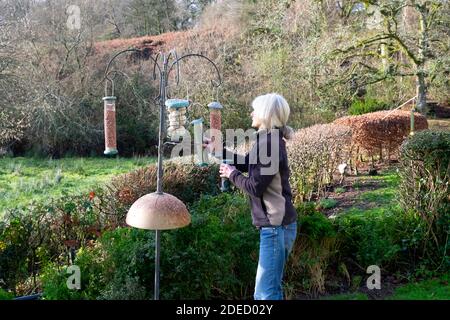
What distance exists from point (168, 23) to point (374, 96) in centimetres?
1143

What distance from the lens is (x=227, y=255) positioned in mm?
4227

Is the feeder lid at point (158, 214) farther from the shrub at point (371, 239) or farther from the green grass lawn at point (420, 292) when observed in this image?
the shrub at point (371, 239)

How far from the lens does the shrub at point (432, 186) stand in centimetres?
516

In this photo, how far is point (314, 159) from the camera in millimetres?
7777

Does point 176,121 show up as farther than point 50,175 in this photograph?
No

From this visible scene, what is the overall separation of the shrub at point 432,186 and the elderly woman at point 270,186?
240cm

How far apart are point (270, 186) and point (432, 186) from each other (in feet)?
8.63

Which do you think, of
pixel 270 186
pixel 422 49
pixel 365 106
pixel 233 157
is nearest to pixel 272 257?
pixel 270 186

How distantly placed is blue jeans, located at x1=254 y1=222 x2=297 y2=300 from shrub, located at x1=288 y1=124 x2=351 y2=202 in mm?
3618

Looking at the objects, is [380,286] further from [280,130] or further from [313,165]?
[313,165]

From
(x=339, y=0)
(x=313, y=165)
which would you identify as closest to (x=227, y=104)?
(x=339, y=0)

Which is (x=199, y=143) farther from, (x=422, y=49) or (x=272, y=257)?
(x=422, y=49)

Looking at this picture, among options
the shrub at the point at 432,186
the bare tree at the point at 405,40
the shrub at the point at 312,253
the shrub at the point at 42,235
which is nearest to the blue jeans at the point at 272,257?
the shrub at the point at 312,253

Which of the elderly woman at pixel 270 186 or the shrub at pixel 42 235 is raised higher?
the elderly woman at pixel 270 186
